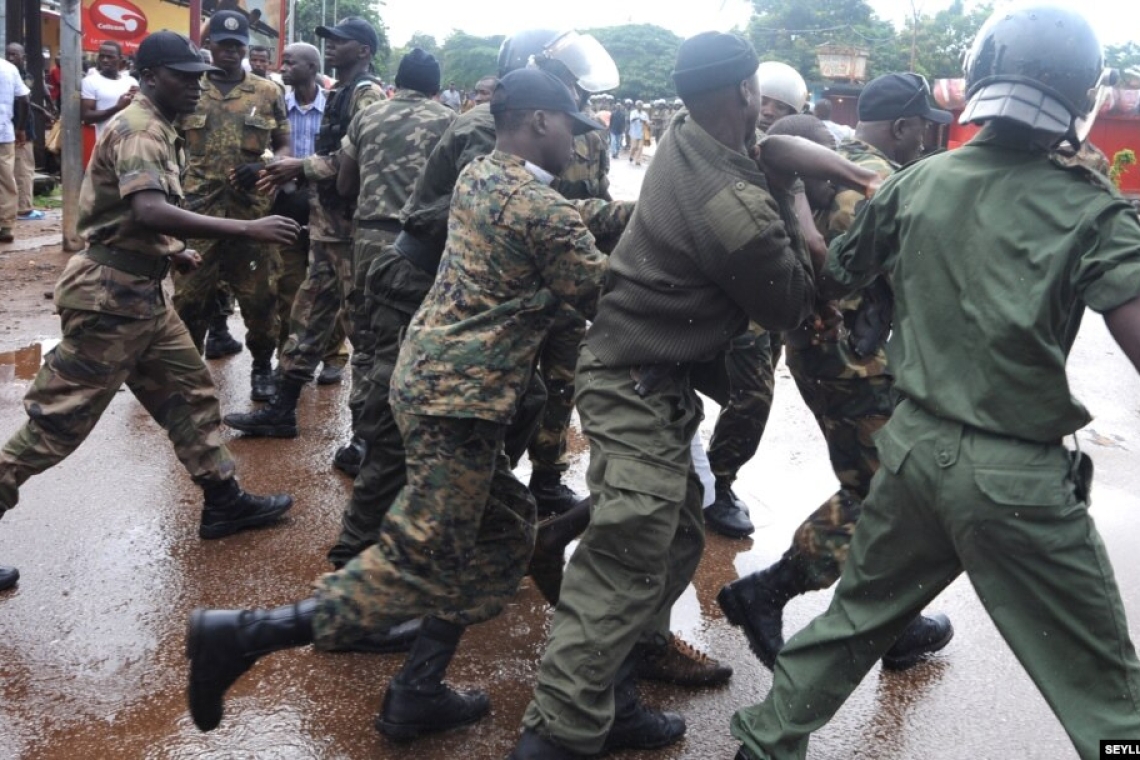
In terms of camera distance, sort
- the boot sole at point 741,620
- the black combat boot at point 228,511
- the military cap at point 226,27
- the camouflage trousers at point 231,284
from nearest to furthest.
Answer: the boot sole at point 741,620 → the black combat boot at point 228,511 → the camouflage trousers at point 231,284 → the military cap at point 226,27

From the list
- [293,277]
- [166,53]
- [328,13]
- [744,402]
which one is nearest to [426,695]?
[744,402]

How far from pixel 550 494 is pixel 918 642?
6.12ft

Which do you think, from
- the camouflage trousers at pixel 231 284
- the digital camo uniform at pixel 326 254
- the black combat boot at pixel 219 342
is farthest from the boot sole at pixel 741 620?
the black combat boot at pixel 219 342

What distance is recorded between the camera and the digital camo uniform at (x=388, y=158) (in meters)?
5.12

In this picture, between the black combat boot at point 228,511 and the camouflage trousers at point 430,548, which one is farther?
the black combat boot at point 228,511

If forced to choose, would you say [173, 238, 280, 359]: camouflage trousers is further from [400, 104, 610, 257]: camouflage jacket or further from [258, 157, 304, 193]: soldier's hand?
[400, 104, 610, 257]: camouflage jacket

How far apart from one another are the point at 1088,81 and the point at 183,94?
10.6ft

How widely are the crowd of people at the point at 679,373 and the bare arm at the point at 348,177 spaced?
119cm

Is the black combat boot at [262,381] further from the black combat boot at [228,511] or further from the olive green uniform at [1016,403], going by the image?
the olive green uniform at [1016,403]

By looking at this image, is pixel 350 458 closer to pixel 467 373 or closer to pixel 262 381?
pixel 262 381

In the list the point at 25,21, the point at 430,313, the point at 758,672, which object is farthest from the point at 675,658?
the point at 25,21

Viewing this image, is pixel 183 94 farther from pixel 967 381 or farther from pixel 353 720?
pixel 967 381

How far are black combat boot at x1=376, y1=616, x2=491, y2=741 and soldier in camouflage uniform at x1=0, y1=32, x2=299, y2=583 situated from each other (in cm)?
162

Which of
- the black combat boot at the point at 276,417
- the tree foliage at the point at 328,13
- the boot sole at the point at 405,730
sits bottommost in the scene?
the tree foliage at the point at 328,13
